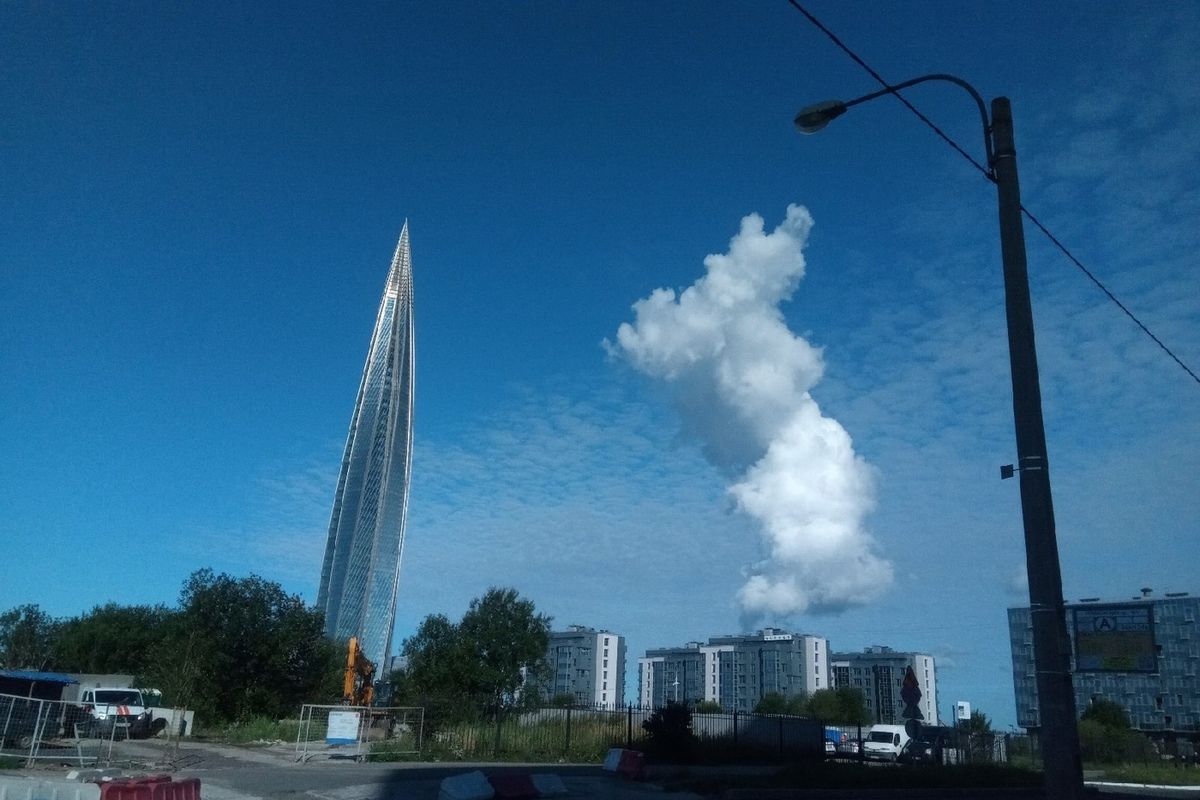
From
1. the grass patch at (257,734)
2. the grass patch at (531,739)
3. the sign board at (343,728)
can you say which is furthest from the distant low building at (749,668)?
the sign board at (343,728)

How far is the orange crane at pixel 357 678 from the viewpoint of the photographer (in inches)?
1638

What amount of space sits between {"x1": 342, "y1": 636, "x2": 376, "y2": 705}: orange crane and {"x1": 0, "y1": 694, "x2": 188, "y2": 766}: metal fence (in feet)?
25.2

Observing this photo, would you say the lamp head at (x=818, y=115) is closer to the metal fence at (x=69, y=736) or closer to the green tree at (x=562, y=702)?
the metal fence at (x=69, y=736)

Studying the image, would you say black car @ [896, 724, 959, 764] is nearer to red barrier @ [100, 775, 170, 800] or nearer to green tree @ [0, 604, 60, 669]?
red barrier @ [100, 775, 170, 800]

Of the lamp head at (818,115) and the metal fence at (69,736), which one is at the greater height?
the lamp head at (818,115)

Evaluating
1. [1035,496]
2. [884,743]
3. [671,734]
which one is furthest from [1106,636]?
[884,743]

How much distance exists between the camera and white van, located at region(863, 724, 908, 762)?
41062 millimetres

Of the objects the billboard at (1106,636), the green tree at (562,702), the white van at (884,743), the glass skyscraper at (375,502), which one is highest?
the glass skyscraper at (375,502)

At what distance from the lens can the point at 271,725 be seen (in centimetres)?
4178

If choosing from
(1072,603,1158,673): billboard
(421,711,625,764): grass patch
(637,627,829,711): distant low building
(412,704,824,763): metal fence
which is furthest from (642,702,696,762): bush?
(637,627,829,711): distant low building

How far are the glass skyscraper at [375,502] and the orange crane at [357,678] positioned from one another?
395 ft

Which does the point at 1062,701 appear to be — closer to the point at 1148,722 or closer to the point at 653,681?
the point at 1148,722

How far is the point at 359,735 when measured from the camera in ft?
97.1

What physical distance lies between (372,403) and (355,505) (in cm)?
1926
